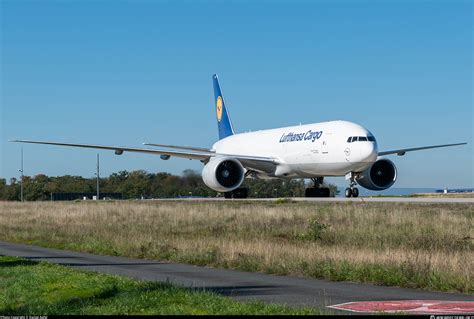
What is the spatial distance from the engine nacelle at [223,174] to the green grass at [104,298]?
34644mm

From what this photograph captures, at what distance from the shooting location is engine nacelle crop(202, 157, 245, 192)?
5228cm

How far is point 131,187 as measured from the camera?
11219cm

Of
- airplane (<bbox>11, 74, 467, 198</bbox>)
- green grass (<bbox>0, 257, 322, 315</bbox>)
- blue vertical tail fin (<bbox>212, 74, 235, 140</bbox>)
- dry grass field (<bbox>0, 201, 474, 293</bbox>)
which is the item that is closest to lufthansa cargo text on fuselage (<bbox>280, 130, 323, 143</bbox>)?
airplane (<bbox>11, 74, 467, 198</bbox>)

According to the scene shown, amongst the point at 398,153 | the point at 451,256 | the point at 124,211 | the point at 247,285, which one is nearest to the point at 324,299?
the point at 247,285

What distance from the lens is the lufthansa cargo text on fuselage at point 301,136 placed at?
170 feet

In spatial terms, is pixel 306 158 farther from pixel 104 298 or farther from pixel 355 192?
pixel 104 298

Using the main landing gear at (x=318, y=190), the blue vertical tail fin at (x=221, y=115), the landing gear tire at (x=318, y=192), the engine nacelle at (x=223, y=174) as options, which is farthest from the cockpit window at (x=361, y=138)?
the blue vertical tail fin at (x=221, y=115)

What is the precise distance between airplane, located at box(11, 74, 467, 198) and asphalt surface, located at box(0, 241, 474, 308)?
2762 centimetres

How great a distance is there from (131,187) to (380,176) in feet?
211

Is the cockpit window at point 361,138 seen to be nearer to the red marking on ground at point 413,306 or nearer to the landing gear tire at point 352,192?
the landing gear tire at point 352,192

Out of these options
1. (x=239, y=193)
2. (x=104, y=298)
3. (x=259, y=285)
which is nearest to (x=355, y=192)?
(x=239, y=193)

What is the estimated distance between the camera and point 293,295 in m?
14.2

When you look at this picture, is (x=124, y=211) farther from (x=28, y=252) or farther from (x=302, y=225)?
(x=28, y=252)

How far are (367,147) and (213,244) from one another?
23964 mm
